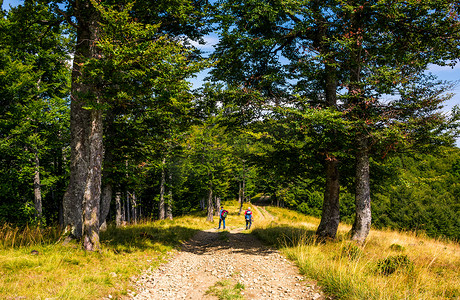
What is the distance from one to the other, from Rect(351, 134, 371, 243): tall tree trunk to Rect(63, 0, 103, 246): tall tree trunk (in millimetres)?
8317

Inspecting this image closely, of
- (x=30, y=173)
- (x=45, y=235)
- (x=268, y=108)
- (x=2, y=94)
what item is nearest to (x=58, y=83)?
(x=2, y=94)

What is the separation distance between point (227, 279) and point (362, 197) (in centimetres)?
532

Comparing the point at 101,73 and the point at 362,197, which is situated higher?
the point at 101,73

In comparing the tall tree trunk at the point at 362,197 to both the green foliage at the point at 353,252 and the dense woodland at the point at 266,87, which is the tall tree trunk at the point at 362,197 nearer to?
the dense woodland at the point at 266,87

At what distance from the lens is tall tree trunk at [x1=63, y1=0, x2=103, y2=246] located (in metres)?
6.49

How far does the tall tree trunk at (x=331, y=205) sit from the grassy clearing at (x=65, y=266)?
6.16m

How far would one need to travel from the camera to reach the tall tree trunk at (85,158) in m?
6.49

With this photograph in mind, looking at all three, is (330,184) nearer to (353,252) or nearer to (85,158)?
(353,252)

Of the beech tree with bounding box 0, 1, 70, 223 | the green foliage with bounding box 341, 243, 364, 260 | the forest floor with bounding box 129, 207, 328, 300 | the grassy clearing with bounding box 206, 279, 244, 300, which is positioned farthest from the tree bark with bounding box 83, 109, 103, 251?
the beech tree with bounding box 0, 1, 70, 223

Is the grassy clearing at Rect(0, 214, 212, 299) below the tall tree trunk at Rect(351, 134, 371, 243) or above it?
below

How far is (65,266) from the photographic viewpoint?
16.9 feet

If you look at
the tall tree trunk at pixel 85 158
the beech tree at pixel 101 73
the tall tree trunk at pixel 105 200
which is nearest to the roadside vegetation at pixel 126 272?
the tall tree trunk at pixel 85 158

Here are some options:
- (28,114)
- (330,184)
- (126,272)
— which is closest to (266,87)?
(330,184)

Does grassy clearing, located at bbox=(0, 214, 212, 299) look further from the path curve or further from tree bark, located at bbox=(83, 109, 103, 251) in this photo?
the path curve
